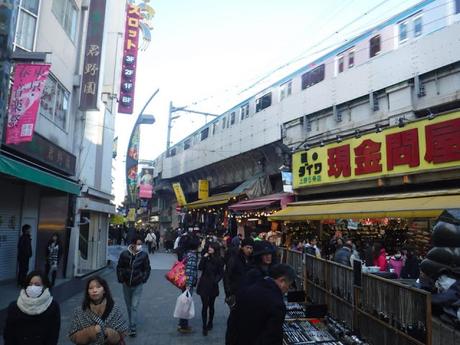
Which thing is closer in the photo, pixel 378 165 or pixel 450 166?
pixel 450 166

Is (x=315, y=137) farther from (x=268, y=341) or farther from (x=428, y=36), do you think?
(x=268, y=341)

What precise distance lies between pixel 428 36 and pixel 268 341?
13.9 metres

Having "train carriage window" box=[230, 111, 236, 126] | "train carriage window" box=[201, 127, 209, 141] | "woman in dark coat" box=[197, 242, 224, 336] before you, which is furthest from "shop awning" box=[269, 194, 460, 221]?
"train carriage window" box=[201, 127, 209, 141]

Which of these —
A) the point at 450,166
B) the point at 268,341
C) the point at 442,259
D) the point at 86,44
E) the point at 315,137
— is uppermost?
the point at 86,44

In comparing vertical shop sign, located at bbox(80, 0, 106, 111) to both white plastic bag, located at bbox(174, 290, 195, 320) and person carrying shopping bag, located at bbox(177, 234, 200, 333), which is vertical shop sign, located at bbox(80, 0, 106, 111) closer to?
person carrying shopping bag, located at bbox(177, 234, 200, 333)

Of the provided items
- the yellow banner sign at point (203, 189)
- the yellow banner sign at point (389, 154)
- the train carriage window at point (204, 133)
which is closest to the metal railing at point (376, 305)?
the yellow banner sign at point (389, 154)

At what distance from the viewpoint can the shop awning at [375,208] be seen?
1071 cm

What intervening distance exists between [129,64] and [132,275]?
16.2 m

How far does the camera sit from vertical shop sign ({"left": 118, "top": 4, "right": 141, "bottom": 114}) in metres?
21.3

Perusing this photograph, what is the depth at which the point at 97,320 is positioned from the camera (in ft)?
11.9

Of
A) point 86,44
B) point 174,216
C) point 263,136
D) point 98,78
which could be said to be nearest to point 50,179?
point 98,78

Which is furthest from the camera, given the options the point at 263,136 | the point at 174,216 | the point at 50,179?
the point at 174,216

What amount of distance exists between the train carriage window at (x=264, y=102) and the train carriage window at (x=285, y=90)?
44.0 inches

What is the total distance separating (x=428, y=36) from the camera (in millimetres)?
14008
